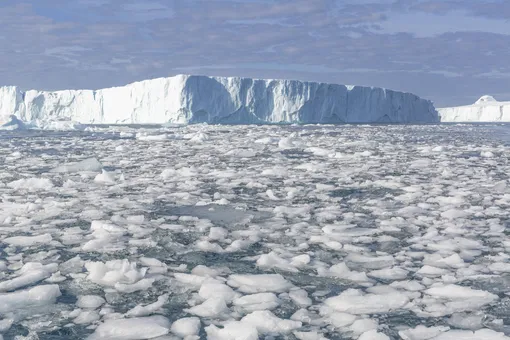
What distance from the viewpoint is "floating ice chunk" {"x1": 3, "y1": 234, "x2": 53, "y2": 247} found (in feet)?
12.2

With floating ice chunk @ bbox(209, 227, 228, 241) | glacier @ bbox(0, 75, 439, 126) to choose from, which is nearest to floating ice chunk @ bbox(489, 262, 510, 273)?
floating ice chunk @ bbox(209, 227, 228, 241)

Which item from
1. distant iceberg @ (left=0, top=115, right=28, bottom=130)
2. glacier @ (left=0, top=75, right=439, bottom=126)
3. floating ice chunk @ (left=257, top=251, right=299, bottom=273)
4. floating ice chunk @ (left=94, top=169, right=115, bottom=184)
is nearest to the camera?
floating ice chunk @ (left=257, top=251, right=299, bottom=273)

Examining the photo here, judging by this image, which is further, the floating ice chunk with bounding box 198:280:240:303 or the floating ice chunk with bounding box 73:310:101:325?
the floating ice chunk with bounding box 198:280:240:303

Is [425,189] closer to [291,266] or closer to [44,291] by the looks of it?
[291,266]

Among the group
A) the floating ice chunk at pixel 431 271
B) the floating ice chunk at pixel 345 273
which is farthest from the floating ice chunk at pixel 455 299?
the floating ice chunk at pixel 345 273

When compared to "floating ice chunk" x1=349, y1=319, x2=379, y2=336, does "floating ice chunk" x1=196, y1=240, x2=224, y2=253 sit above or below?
Answer: above

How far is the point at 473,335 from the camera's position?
7.43 feet

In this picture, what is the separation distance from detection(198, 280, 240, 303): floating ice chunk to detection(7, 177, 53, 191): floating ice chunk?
12.9 ft

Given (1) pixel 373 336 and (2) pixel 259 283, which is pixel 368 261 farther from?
(1) pixel 373 336

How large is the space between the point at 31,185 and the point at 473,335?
541cm

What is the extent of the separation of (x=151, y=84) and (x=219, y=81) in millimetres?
4930

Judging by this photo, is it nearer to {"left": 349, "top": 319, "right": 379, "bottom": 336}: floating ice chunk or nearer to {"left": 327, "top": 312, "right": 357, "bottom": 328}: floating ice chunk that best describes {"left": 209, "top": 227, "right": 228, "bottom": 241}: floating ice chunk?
{"left": 327, "top": 312, "right": 357, "bottom": 328}: floating ice chunk

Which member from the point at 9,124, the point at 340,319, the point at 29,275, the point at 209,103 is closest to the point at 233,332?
the point at 340,319

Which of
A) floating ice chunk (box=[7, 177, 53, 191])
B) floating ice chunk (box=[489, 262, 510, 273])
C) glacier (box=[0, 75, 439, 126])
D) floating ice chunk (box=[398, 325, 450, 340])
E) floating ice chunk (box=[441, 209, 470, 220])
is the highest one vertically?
glacier (box=[0, 75, 439, 126])
